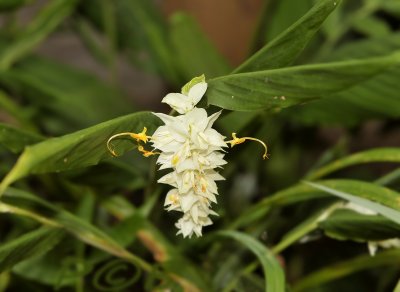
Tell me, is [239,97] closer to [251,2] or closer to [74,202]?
[74,202]

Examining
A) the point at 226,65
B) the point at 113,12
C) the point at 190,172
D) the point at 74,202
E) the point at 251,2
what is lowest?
the point at 190,172

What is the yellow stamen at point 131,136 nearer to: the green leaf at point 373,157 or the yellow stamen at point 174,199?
the yellow stamen at point 174,199

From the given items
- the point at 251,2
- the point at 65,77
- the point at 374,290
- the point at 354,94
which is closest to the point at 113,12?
the point at 65,77

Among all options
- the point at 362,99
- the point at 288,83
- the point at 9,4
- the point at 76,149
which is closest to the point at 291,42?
the point at 288,83

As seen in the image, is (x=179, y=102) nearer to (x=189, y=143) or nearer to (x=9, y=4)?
(x=189, y=143)

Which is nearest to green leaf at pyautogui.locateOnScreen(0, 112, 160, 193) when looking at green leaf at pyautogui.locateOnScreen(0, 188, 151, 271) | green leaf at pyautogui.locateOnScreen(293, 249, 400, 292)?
green leaf at pyautogui.locateOnScreen(0, 188, 151, 271)
